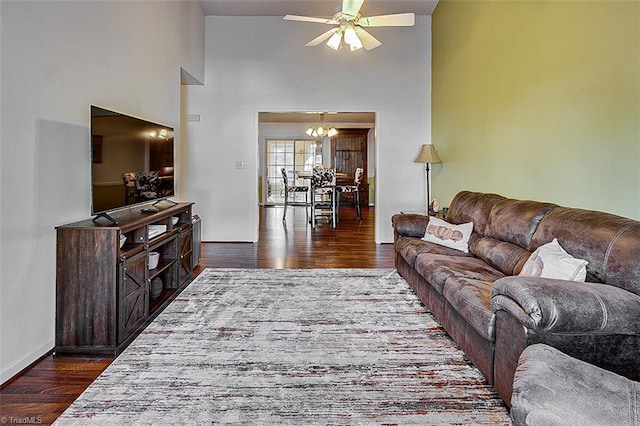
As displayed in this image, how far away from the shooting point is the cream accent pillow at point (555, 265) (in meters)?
1.91

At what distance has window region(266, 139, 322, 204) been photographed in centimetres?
1208

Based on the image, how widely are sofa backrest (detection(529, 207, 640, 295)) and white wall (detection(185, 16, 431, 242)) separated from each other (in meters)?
3.88

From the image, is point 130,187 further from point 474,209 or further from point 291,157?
point 291,157

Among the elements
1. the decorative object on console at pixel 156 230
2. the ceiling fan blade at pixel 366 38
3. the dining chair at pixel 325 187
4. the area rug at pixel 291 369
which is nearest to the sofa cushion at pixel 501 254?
the area rug at pixel 291 369

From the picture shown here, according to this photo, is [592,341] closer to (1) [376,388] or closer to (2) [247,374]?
(1) [376,388]

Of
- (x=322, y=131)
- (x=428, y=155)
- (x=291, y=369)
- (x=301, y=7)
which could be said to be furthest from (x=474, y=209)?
(x=322, y=131)

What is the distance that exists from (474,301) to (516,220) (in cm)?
103

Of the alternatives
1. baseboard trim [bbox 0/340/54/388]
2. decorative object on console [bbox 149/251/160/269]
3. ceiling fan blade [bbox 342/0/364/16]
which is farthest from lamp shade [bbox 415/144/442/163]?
baseboard trim [bbox 0/340/54/388]

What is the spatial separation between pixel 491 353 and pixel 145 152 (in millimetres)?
2956

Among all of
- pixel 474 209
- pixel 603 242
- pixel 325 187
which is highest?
pixel 325 187

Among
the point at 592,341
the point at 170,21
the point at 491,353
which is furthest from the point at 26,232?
the point at 170,21

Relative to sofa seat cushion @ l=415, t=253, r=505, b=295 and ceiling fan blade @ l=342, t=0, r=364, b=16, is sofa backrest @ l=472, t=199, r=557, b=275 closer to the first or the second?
sofa seat cushion @ l=415, t=253, r=505, b=295

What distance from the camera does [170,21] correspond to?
14.4ft

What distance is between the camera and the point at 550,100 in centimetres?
289
